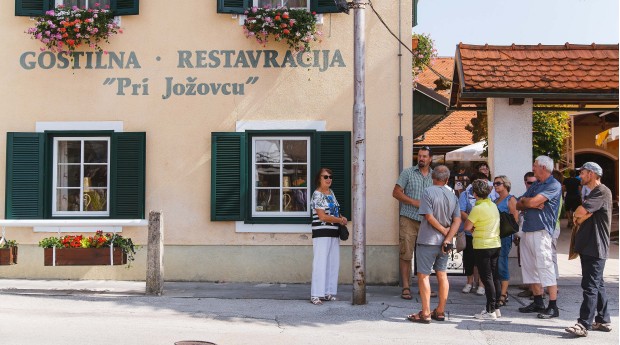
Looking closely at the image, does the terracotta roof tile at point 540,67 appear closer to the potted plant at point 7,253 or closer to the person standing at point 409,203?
the person standing at point 409,203

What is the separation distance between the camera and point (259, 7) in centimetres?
1118

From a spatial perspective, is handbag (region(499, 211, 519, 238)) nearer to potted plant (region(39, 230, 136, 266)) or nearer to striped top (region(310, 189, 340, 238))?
striped top (region(310, 189, 340, 238))

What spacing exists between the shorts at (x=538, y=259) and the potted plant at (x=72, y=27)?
6.69m

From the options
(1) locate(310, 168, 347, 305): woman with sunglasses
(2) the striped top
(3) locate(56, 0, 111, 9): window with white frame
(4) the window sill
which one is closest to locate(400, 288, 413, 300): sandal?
(1) locate(310, 168, 347, 305): woman with sunglasses

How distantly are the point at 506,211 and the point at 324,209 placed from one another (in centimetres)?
229

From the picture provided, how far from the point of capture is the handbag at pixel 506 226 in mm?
8680

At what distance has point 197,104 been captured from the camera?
1102 cm

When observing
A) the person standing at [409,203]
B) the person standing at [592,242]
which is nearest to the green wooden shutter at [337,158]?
the person standing at [409,203]

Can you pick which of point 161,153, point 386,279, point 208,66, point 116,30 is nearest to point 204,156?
point 161,153

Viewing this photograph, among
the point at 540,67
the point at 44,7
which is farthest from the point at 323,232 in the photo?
the point at 44,7

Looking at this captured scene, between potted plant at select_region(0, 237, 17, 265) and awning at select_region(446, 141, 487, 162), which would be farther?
awning at select_region(446, 141, 487, 162)

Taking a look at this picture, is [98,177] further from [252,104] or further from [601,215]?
[601,215]

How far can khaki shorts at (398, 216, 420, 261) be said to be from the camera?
9.84m

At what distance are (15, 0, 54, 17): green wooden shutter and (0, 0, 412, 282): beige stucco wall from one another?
123 millimetres
